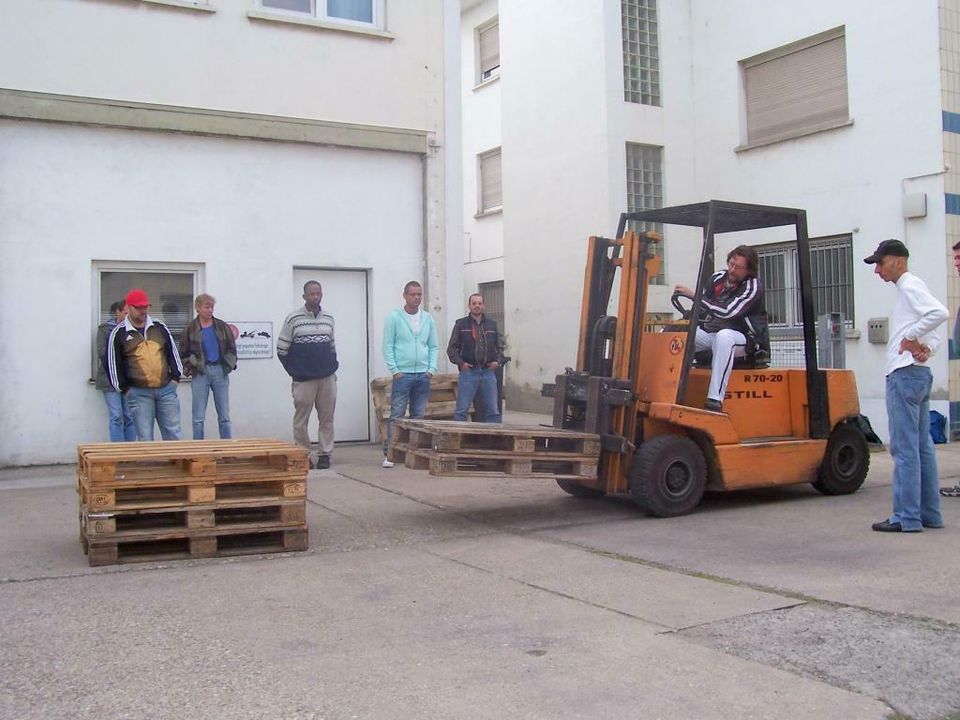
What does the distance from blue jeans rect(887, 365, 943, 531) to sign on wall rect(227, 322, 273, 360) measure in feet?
22.3

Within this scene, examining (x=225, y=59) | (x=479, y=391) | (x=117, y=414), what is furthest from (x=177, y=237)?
(x=479, y=391)

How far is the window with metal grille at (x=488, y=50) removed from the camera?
779 inches

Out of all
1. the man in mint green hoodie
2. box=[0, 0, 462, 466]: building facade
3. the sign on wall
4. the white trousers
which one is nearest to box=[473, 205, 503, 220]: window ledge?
box=[0, 0, 462, 466]: building facade

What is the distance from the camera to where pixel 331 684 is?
13.2 feet

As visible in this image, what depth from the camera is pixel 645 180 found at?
642 inches

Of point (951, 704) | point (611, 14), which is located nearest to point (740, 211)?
point (951, 704)

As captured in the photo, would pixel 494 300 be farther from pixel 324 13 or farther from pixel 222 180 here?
pixel 222 180

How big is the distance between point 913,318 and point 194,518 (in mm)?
5036

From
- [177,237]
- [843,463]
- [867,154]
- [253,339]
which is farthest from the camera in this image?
[867,154]

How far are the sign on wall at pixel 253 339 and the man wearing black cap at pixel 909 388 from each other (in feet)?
22.1

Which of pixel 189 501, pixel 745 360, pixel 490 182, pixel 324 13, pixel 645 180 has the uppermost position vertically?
pixel 324 13

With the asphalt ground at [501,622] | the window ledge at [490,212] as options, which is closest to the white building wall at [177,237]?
the asphalt ground at [501,622]

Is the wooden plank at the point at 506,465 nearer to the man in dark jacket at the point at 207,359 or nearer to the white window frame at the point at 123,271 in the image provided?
the man in dark jacket at the point at 207,359

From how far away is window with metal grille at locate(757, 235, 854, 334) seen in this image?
1412 centimetres
